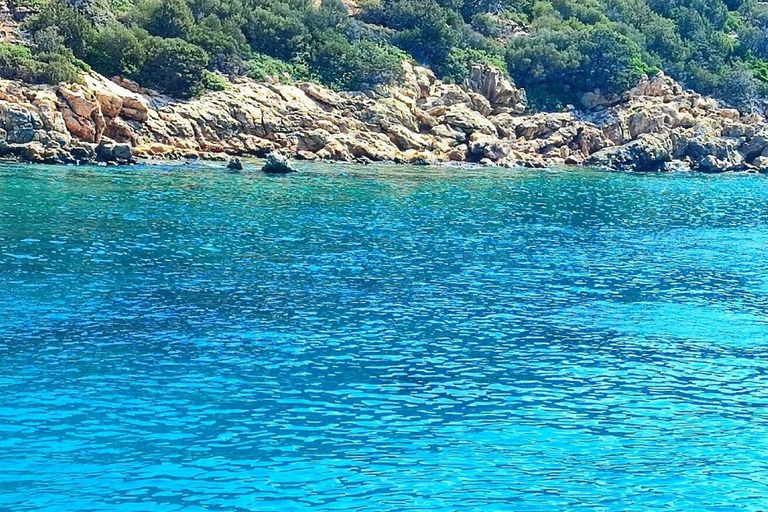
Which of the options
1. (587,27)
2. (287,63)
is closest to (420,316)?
(287,63)

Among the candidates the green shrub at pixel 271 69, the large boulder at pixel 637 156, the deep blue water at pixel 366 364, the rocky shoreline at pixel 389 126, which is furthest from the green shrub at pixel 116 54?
the large boulder at pixel 637 156

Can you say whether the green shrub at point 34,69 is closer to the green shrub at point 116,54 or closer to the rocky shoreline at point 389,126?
the rocky shoreline at point 389,126

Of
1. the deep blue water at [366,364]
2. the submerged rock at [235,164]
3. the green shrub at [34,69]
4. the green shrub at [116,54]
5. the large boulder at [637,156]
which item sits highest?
the green shrub at [116,54]

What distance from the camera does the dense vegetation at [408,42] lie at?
7525 cm

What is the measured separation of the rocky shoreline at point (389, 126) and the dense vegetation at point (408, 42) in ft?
7.40

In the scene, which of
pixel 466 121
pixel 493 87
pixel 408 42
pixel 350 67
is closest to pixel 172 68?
pixel 350 67

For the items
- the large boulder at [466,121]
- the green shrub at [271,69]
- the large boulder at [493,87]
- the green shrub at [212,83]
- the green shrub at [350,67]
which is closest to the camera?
the green shrub at [212,83]

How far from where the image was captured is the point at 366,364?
24.4 meters

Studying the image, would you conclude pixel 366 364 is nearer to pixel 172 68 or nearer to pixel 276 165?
pixel 276 165

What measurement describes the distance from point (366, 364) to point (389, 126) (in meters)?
62.4

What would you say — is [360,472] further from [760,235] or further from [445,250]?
[760,235]

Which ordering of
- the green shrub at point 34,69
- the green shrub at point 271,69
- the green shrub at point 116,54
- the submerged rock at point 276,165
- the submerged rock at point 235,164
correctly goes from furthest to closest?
the green shrub at point 271,69 < the green shrub at point 116,54 < the submerged rock at point 235,164 < the submerged rock at point 276,165 < the green shrub at point 34,69

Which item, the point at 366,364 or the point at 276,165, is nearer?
the point at 366,364

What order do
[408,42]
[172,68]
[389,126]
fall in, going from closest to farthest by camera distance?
[172,68] → [389,126] → [408,42]
